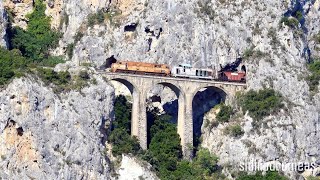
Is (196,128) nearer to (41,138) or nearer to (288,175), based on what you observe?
(288,175)

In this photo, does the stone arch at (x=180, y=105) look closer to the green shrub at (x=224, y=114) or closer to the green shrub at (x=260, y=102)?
the green shrub at (x=224, y=114)

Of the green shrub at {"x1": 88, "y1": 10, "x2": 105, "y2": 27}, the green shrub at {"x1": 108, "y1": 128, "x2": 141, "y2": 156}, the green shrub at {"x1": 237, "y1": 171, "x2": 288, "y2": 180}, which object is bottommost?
the green shrub at {"x1": 237, "y1": 171, "x2": 288, "y2": 180}

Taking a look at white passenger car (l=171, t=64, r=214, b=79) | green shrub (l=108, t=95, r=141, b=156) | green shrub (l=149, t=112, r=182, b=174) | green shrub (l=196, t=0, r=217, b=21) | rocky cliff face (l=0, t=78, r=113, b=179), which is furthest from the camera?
green shrub (l=196, t=0, r=217, b=21)

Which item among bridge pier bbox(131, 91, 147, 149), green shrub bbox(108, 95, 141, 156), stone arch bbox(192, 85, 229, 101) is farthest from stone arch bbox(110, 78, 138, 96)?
stone arch bbox(192, 85, 229, 101)

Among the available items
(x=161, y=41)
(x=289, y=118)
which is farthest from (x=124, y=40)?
(x=289, y=118)

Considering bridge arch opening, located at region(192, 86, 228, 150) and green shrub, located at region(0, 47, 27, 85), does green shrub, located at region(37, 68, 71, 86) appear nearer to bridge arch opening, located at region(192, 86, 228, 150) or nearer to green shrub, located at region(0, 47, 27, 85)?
green shrub, located at region(0, 47, 27, 85)

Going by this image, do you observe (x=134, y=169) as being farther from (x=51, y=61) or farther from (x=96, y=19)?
(x=96, y=19)

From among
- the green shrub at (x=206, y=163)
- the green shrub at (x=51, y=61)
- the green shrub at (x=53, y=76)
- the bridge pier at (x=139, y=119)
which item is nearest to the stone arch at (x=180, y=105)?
the green shrub at (x=206, y=163)
